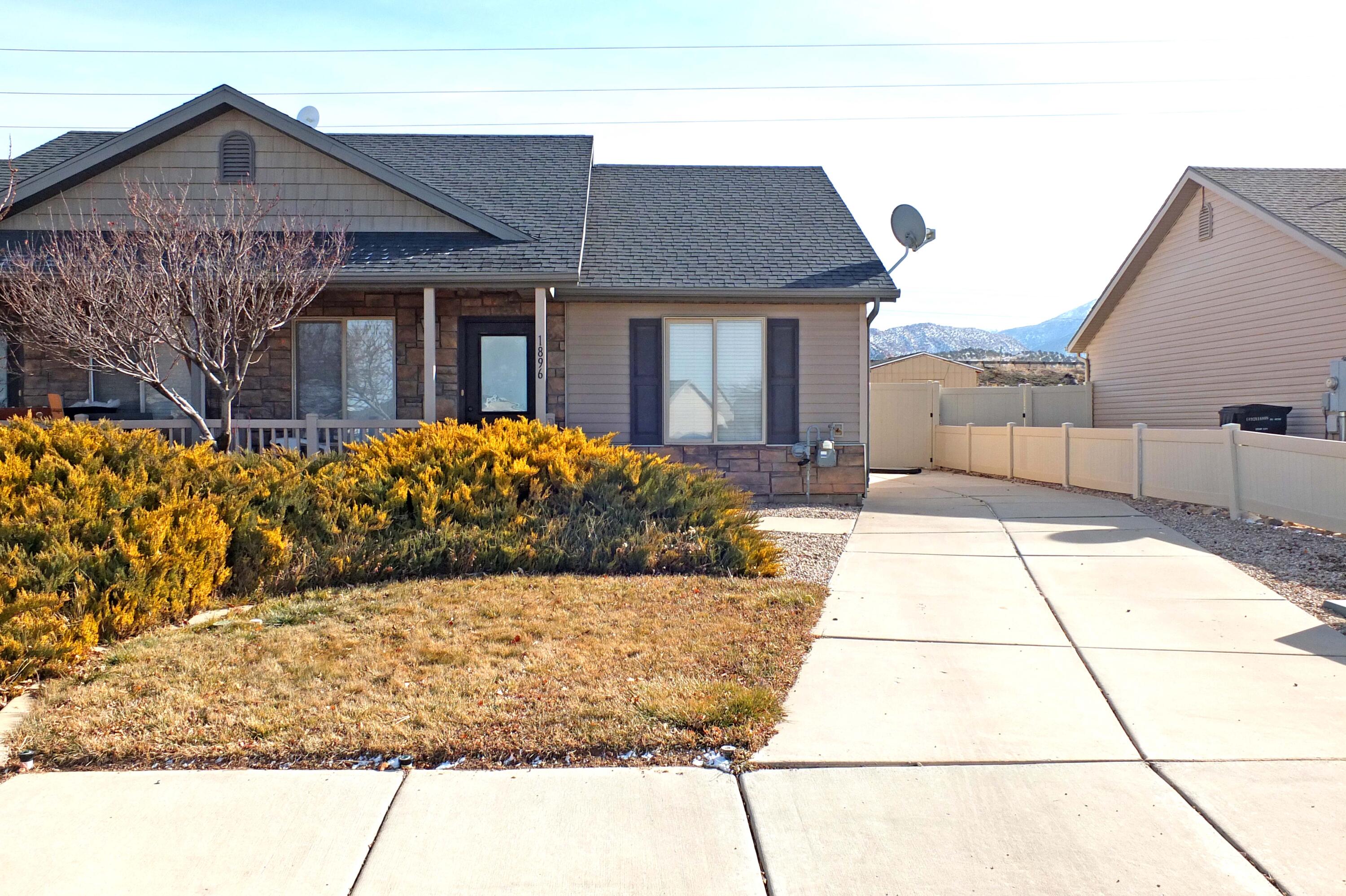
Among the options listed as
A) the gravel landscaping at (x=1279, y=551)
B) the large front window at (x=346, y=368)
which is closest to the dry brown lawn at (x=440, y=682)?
the gravel landscaping at (x=1279, y=551)

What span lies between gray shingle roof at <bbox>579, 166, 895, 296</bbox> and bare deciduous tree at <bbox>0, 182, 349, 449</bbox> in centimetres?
352

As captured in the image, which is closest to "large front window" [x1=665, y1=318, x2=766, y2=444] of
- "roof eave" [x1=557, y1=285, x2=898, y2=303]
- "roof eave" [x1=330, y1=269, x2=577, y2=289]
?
"roof eave" [x1=557, y1=285, x2=898, y2=303]

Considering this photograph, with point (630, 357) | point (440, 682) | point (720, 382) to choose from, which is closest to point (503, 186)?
point (630, 357)

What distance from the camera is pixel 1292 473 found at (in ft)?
32.0

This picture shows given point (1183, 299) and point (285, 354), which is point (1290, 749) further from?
point (1183, 299)

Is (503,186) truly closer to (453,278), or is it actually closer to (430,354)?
(453,278)

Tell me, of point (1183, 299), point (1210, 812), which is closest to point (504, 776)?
point (1210, 812)

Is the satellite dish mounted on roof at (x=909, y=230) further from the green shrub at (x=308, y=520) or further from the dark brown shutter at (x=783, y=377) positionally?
the green shrub at (x=308, y=520)

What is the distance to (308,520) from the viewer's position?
7285 millimetres

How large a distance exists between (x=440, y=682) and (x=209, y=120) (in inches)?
406

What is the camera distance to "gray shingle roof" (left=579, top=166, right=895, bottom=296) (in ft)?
40.6

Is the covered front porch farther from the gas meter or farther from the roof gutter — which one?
the gas meter

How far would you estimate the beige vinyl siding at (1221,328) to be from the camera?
14.6 metres

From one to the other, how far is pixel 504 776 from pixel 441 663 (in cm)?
136
